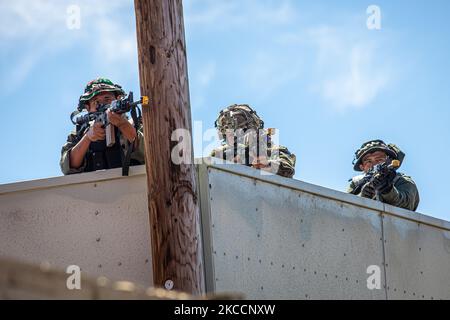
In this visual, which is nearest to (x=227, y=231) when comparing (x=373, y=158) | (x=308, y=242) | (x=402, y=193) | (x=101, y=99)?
(x=308, y=242)

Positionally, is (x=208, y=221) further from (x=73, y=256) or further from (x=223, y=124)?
(x=223, y=124)

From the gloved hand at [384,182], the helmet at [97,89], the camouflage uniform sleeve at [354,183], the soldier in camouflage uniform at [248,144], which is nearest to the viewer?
the helmet at [97,89]

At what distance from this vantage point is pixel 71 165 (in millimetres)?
8625

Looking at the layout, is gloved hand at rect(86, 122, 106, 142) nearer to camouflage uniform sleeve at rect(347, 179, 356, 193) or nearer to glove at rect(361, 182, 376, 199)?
glove at rect(361, 182, 376, 199)

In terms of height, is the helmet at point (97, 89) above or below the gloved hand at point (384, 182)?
above

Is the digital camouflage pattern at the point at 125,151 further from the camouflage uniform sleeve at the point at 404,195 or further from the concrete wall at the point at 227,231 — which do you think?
the camouflage uniform sleeve at the point at 404,195

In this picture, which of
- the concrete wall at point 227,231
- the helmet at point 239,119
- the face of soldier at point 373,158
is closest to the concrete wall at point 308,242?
the concrete wall at point 227,231

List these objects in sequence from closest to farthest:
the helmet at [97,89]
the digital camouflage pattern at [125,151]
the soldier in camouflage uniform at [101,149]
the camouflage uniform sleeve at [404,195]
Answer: the soldier in camouflage uniform at [101,149] → the digital camouflage pattern at [125,151] → the helmet at [97,89] → the camouflage uniform sleeve at [404,195]

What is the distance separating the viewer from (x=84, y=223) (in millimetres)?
8281

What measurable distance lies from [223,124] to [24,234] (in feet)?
Answer: 9.21

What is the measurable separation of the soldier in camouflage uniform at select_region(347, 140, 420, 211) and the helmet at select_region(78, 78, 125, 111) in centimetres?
246

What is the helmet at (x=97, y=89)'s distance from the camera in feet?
30.1
